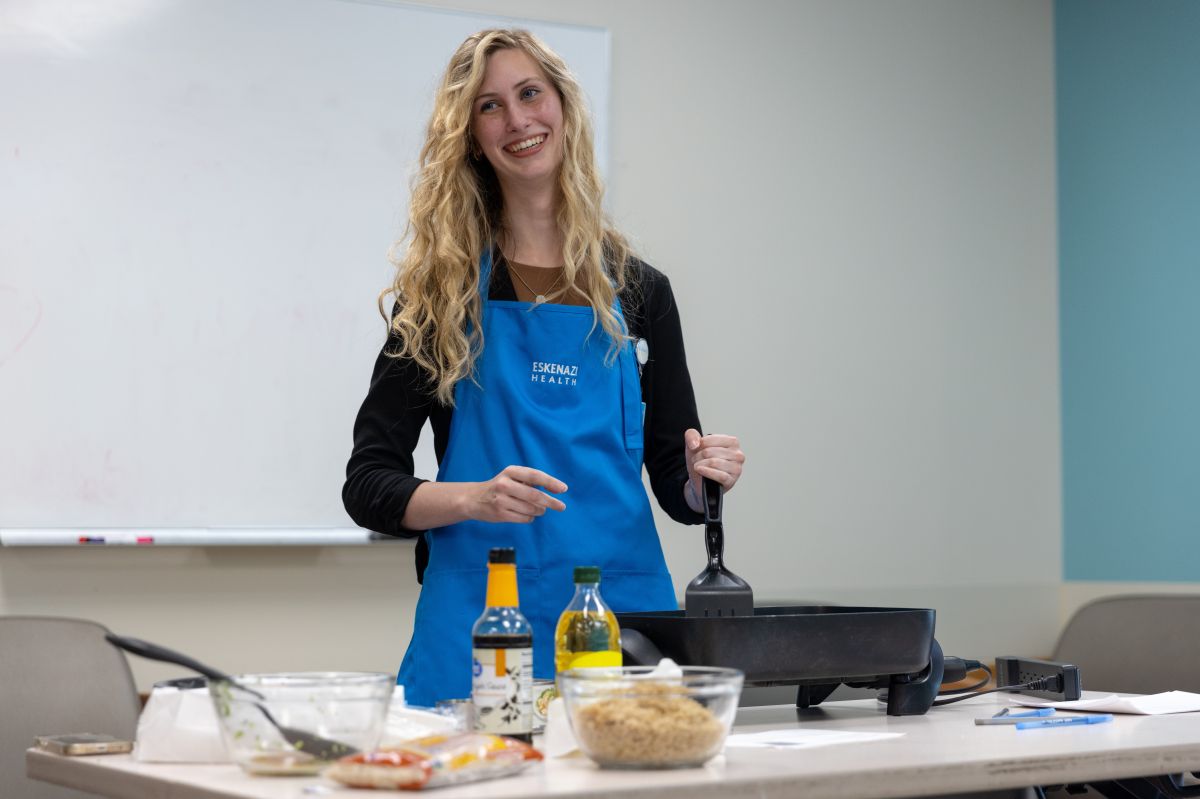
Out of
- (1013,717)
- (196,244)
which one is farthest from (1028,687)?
(196,244)

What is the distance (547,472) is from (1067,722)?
2.33 feet

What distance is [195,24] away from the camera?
292cm

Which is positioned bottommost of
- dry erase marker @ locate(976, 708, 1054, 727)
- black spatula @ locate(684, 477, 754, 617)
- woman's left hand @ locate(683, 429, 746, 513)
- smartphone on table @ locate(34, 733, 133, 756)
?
smartphone on table @ locate(34, 733, 133, 756)

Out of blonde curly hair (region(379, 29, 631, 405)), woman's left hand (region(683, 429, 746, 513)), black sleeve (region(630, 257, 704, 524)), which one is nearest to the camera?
woman's left hand (region(683, 429, 746, 513))

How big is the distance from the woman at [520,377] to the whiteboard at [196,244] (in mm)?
1035

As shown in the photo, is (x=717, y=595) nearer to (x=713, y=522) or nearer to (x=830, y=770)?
(x=713, y=522)

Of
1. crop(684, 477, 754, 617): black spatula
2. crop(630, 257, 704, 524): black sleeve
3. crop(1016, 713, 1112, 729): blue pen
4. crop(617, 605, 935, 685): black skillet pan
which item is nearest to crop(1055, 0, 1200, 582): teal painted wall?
crop(630, 257, 704, 524): black sleeve

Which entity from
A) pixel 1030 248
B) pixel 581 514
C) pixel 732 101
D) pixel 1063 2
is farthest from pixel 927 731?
pixel 1063 2

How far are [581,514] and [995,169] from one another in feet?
8.42

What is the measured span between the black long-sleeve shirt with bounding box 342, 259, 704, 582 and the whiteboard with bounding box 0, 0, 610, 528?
3.55 feet

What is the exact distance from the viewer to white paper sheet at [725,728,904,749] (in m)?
1.25

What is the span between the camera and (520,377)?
1774 millimetres

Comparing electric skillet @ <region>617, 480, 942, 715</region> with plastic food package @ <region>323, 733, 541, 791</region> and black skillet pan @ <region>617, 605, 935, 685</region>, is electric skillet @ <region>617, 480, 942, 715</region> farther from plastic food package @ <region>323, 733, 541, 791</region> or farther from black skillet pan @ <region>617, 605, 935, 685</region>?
plastic food package @ <region>323, 733, 541, 791</region>

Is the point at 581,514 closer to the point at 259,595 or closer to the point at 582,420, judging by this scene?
the point at 582,420
